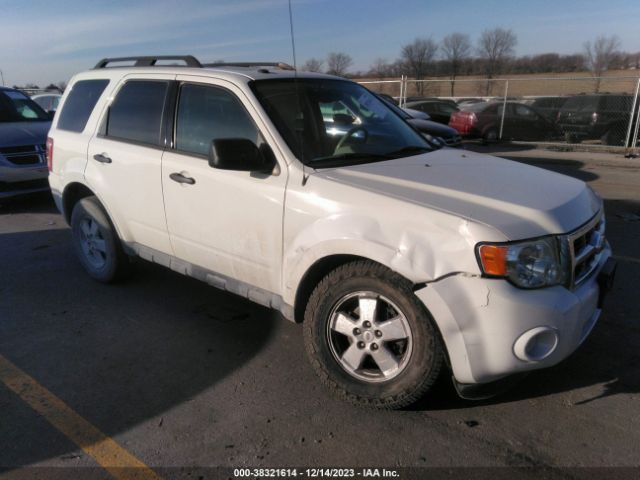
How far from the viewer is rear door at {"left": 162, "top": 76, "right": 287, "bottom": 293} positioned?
3324mm

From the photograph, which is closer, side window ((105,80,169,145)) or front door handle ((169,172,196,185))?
front door handle ((169,172,196,185))

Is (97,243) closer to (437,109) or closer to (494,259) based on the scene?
(494,259)

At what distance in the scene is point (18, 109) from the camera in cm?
919

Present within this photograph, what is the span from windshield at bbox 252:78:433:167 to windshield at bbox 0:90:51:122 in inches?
281

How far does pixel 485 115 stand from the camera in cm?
1644

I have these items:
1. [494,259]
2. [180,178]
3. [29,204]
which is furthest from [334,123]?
[29,204]

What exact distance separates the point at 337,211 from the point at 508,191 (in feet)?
3.16

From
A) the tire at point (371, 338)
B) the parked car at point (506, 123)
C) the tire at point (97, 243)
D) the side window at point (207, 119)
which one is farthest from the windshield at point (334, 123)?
the parked car at point (506, 123)

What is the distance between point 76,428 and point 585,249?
297cm

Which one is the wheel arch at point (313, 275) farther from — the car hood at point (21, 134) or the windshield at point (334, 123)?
the car hood at point (21, 134)

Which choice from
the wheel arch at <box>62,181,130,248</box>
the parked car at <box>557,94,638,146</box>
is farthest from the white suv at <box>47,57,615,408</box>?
the parked car at <box>557,94,638,146</box>

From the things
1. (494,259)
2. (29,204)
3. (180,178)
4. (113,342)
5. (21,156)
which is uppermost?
(180,178)

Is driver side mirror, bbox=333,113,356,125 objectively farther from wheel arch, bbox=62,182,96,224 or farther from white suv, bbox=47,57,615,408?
wheel arch, bbox=62,182,96,224

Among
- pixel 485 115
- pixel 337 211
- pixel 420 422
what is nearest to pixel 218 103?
pixel 337 211
